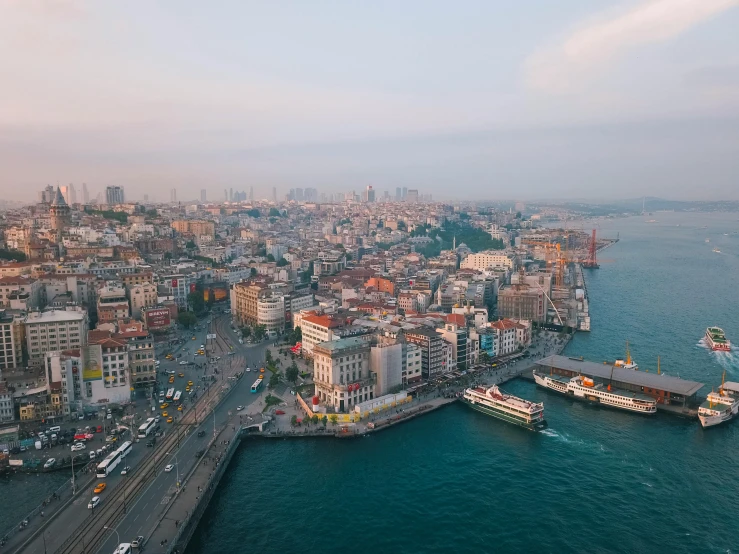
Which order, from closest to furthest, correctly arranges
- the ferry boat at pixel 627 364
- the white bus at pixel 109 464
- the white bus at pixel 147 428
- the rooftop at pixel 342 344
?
1. the white bus at pixel 109 464
2. the white bus at pixel 147 428
3. the rooftop at pixel 342 344
4. the ferry boat at pixel 627 364

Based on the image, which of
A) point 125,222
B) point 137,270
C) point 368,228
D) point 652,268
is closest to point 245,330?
point 137,270

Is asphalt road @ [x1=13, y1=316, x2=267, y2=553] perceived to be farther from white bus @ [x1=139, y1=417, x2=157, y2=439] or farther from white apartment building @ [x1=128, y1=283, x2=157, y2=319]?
white apartment building @ [x1=128, y1=283, x2=157, y2=319]

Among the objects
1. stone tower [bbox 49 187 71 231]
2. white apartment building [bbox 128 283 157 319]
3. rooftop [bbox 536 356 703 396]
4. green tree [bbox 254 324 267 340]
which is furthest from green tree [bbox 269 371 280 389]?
stone tower [bbox 49 187 71 231]

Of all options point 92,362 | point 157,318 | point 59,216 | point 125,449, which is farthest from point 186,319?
point 59,216

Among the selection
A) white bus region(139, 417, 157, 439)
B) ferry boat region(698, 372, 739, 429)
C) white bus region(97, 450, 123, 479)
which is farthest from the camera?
ferry boat region(698, 372, 739, 429)

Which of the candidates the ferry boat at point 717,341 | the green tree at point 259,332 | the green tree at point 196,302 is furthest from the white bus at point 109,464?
the ferry boat at point 717,341

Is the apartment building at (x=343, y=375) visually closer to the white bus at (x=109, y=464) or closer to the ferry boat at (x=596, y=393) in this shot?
the white bus at (x=109, y=464)
